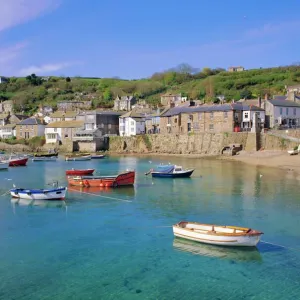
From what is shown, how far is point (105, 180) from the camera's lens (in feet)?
110

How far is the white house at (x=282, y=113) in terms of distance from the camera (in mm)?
63469

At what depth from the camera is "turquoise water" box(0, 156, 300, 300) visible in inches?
541

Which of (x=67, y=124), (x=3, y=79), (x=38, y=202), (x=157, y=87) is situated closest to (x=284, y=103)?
(x=67, y=124)

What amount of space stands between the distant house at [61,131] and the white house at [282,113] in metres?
36.8

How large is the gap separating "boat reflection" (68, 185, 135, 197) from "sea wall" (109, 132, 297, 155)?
31222 mm

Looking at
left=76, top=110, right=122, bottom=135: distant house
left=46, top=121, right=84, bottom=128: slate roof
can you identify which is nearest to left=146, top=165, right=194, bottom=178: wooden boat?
left=76, top=110, right=122, bottom=135: distant house

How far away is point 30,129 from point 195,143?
3903 centimetres

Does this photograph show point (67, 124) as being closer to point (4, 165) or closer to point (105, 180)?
point (4, 165)

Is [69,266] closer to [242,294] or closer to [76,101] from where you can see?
[242,294]

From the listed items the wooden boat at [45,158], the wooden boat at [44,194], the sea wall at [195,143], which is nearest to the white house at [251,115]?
the sea wall at [195,143]

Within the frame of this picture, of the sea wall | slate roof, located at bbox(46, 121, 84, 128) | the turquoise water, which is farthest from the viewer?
slate roof, located at bbox(46, 121, 84, 128)

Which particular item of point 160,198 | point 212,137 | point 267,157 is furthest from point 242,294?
point 212,137

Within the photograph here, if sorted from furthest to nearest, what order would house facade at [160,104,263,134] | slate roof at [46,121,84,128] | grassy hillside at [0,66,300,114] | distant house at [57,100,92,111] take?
distant house at [57,100,92,111], grassy hillside at [0,66,300,114], slate roof at [46,121,84,128], house facade at [160,104,263,134]

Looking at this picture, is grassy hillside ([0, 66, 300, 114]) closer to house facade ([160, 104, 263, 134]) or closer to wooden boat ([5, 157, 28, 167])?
house facade ([160, 104, 263, 134])
